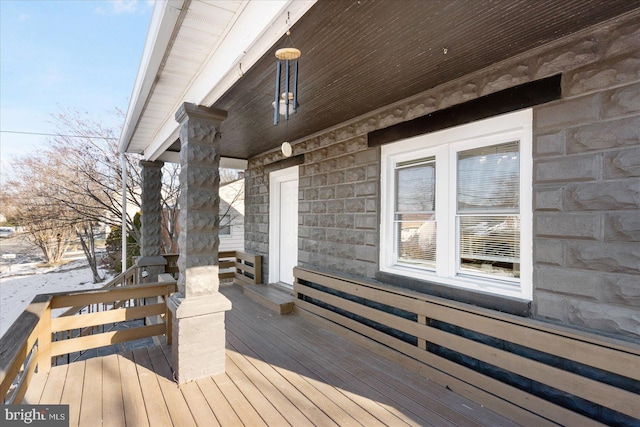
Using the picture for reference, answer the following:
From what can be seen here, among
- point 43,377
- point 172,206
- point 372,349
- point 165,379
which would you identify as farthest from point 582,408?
point 172,206

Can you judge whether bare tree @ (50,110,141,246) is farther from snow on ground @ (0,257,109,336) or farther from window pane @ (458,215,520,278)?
window pane @ (458,215,520,278)

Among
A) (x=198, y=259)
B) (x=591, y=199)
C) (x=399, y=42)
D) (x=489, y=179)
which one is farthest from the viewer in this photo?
(x=198, y=259)

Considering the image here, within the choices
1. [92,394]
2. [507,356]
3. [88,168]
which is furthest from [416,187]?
[88,168]

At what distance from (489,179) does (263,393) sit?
2.52m

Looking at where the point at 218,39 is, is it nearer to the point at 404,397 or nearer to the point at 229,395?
the point at 229,395

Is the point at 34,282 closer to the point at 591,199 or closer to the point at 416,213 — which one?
the point at 416,213

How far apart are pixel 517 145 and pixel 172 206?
9.58 m

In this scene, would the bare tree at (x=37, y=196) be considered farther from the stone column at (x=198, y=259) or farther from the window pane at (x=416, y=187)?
the window pane at (x=416, y=187)

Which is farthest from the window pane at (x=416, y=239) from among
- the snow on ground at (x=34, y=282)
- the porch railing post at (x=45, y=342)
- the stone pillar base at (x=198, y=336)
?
the snow on ground at (x=34, y=282)

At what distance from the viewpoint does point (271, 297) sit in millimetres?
4746

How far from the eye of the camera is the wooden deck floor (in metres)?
2.12

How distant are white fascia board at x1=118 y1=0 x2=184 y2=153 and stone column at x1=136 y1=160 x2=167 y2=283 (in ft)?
7.68

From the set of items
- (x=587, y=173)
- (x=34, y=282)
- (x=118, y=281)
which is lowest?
(x=34, y=282)

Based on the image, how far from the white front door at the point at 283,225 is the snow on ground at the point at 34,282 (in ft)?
21.0
